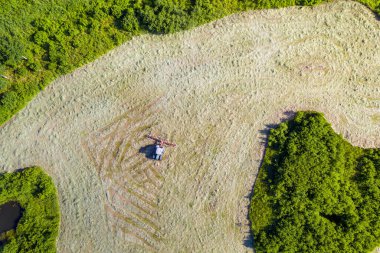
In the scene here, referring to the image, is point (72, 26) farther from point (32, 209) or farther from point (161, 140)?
point (32, 209)

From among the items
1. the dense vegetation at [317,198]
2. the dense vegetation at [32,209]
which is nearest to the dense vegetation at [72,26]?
the dense vegetation at [32,209]

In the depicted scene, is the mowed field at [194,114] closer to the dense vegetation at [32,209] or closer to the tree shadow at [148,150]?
the tree shadow at [148,150]

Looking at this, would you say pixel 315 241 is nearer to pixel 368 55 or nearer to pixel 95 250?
pixel 368 55

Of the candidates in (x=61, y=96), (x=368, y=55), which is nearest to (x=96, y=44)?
(x=61, y=96)

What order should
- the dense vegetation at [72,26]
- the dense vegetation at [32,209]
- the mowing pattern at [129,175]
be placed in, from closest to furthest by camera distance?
the dense vegetation at [32,209] → the dense vegetation at [72,26] → the mowing pattern at [129,175]

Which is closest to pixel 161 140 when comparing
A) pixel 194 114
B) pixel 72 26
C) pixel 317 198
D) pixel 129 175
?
pixel 194 114

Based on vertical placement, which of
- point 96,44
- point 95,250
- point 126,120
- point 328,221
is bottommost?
point 95,250
